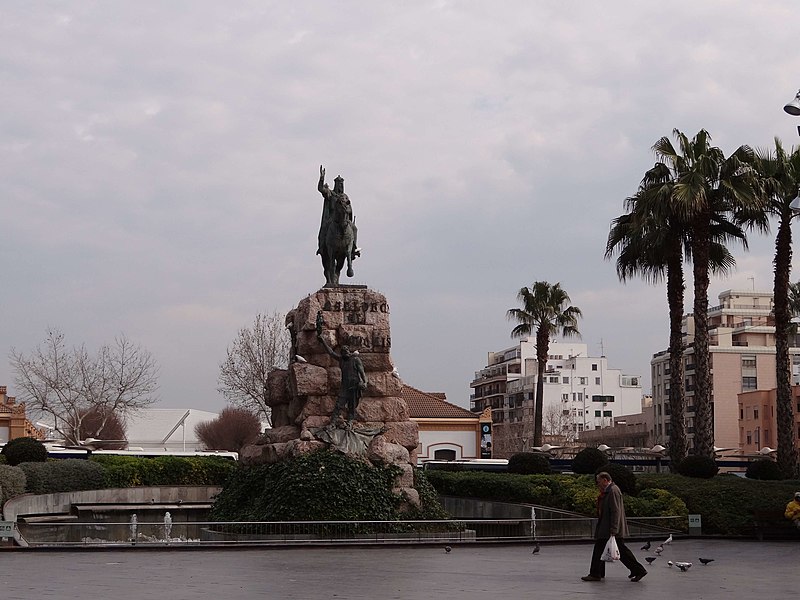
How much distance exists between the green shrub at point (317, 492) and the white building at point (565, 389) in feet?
326

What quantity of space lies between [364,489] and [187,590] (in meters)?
10.3

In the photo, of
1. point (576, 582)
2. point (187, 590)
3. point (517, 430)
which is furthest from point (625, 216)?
point (517, 430)

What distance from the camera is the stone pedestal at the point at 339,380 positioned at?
25.5 meters

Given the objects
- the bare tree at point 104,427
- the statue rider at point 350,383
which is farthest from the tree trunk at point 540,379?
the statue rider at point 350,383

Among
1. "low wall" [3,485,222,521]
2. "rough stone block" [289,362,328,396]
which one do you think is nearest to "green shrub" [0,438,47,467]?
"low wall" [3,485,222,521]

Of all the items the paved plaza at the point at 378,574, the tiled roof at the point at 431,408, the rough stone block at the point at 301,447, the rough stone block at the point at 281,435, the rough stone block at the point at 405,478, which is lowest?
the paved plaza at the point at 378,574

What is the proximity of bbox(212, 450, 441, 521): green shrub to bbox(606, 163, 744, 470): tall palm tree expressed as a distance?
43.0 feet

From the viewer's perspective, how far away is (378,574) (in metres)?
15.6

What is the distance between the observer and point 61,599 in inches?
478

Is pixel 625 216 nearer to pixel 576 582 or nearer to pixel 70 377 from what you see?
pixel 576 582

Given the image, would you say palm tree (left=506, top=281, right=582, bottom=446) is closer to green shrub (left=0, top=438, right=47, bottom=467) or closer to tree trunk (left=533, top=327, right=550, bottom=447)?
→ tree trunk (left=533, top=327, right=550, bottom=447)

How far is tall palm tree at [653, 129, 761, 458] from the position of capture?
108ft

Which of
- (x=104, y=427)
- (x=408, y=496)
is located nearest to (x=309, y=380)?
(x=408, y=496)

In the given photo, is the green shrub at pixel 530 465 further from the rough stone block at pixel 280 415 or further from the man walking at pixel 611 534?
the man walking at pixel 611 534
